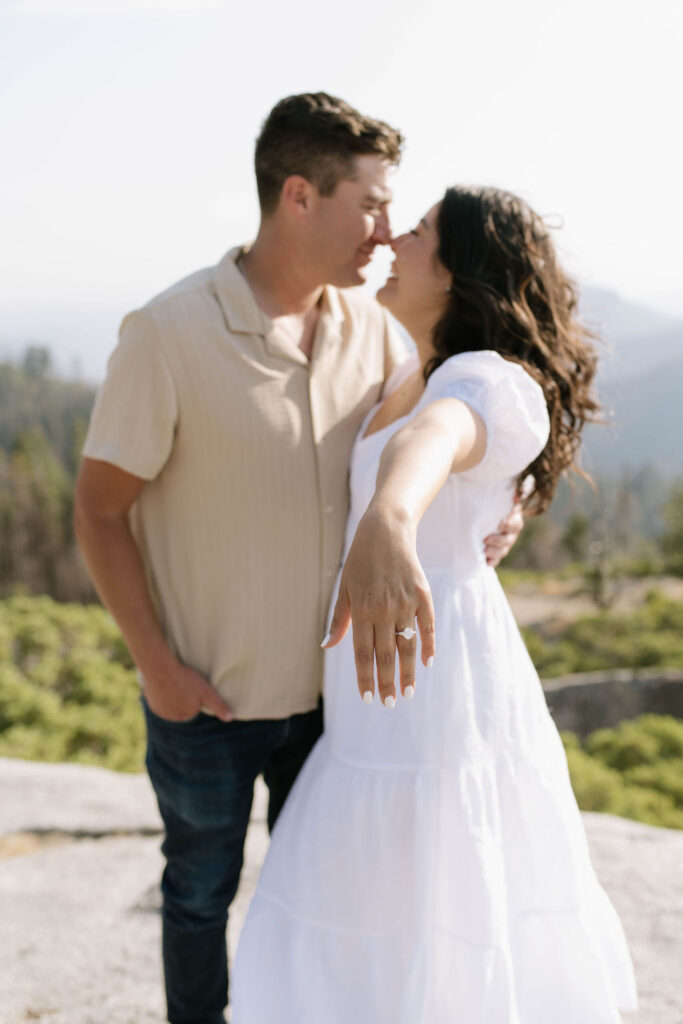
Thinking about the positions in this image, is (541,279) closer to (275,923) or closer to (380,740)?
(380,740)

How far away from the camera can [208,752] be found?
196cm

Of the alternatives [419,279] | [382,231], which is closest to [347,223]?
[382,231]

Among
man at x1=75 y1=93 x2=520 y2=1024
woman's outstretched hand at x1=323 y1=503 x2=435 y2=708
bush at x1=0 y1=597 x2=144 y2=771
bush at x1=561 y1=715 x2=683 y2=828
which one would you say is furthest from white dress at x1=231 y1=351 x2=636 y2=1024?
bush at x1=0 y1=597 x2=144 y2=771

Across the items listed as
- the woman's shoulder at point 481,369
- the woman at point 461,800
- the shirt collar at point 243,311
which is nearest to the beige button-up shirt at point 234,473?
the shirt collar at point 243,311

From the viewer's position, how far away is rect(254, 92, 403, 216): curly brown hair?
2.03m

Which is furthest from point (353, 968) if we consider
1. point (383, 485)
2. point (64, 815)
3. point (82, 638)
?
point (82, 638)

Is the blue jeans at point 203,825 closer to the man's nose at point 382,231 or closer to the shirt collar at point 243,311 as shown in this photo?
the shirt collar at point 243,311

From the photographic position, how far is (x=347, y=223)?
81.3 inches

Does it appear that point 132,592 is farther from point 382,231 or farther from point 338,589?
point 382,231

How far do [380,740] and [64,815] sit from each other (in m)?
2.36

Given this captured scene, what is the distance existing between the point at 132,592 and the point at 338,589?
0.71 metres

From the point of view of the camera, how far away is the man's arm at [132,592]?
1905 millimetres

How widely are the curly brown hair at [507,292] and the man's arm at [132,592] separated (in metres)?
0.74

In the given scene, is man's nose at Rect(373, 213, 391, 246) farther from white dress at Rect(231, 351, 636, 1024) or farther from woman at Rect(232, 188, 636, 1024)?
white dress at Rect(231, 351, 636, 1024)
